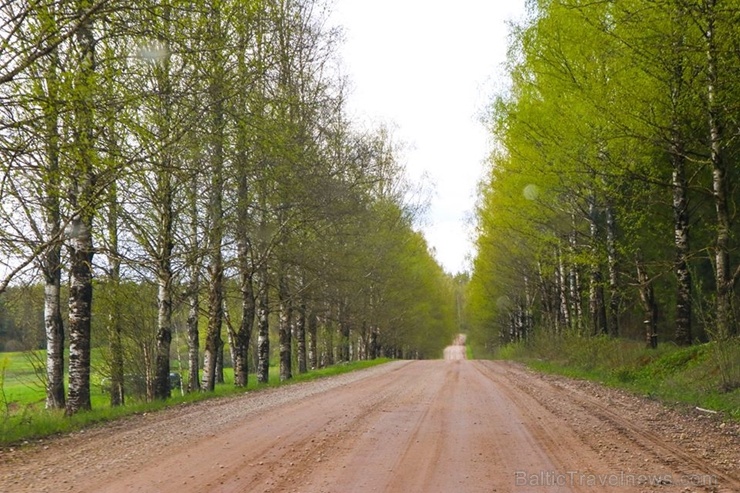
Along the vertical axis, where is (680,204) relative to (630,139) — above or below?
below

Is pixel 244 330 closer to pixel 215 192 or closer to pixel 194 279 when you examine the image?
pixel 194 279

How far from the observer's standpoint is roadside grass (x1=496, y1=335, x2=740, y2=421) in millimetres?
10258

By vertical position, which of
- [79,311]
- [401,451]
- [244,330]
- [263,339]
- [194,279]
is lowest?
[401,451]

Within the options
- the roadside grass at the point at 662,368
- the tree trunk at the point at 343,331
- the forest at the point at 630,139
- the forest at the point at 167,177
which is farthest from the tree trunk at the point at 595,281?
the tree trunk at the point at 343,331

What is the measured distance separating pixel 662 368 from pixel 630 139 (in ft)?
17.6

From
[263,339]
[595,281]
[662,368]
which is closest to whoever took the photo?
[662,368]

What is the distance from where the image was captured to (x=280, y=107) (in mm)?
13531

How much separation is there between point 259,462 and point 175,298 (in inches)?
427

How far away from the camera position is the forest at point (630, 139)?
34.4 ft

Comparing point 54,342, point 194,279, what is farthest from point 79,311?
point 194,279

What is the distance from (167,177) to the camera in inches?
493

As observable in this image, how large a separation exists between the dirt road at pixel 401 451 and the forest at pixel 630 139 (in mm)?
3908

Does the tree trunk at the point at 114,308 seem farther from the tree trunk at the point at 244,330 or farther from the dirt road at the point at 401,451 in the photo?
the dirt road at the point at 401,451

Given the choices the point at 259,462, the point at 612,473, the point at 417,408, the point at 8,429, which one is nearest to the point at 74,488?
the point at 259,462
